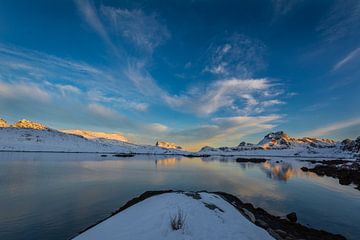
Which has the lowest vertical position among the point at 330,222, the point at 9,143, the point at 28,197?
the point at 330,222

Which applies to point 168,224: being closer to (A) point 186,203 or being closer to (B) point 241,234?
(B) point 241,234

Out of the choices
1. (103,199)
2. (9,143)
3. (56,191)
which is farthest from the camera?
(9,143)

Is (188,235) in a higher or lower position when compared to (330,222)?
higher

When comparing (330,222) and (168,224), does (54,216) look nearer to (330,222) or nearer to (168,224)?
(168,224)

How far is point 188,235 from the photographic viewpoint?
8.34m

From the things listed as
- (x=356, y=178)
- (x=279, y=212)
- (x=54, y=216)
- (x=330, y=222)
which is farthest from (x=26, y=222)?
(x=356, y=178)

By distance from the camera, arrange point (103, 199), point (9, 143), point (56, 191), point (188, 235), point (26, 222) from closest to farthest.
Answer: point (188, 235)
point (26, 222)
point (103, 199)
point (56, 191)
point (9, 143)

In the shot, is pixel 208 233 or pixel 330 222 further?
pixel 330 222

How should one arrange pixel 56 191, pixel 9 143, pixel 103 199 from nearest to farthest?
pixel 103 199, pixel 56 191, pixel 9 143

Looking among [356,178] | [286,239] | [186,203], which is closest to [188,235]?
[186,203]

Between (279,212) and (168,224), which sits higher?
(168,224)

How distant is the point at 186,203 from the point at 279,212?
11774 mm

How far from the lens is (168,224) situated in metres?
9.18

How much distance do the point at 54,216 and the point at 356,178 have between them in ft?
168
